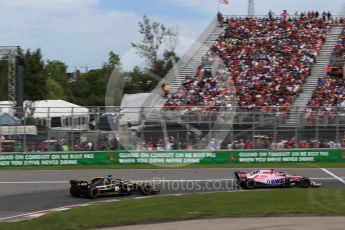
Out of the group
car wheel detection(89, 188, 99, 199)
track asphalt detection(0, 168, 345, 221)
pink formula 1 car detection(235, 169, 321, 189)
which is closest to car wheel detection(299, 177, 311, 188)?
pink formula 1 car detection(235, 169, 321, 189)

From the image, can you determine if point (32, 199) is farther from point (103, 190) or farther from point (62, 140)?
point (62, 140)

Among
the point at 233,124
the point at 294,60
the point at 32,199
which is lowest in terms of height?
the point at 32,199

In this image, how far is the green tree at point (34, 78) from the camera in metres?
54.7

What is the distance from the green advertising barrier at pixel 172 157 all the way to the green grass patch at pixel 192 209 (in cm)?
1044

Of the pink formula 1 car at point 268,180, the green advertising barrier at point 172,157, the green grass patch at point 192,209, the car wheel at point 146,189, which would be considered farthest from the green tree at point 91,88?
the green grass patch at point 192,209

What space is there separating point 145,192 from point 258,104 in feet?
50.3

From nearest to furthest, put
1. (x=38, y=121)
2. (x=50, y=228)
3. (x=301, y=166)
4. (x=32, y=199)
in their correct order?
(x=50, y=228) < (x=32, y=199) < (x=301, y=166) < (x=38, y=121)

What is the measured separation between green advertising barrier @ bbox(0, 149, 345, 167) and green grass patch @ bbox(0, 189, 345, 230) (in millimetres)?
10444

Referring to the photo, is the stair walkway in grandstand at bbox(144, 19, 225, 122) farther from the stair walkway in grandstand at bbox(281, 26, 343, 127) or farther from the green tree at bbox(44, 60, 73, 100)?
the green tree at bbox(44, 60, 73, 100)

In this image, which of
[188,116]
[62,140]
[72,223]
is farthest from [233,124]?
[72,223]

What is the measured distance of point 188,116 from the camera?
27.2 metres

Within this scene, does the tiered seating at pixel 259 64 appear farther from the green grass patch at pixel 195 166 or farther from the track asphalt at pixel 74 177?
the track asphalt at pixel 74 177

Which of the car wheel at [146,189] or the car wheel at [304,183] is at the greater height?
the car wheel at [304,183]

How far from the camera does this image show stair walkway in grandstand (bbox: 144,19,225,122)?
2686 cm
